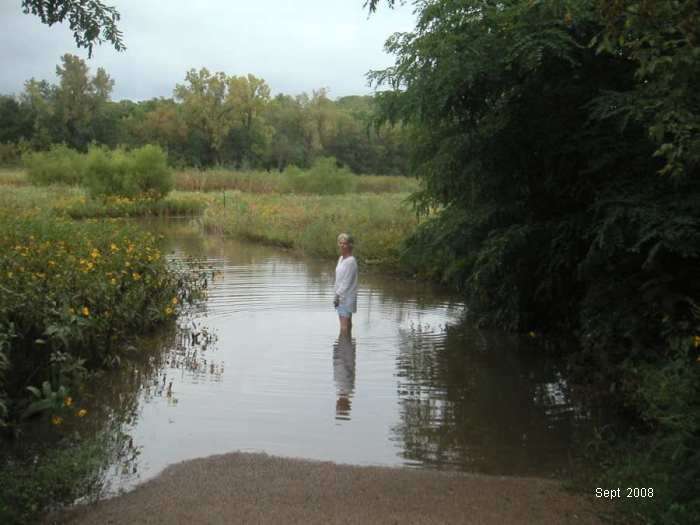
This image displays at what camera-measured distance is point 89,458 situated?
6.23 m

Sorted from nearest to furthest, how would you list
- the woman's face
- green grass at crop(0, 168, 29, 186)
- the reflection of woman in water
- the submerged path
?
the submerged path → the reflection of woman in water → the woman's face → green grass at crop(0, 168, 29, 186)

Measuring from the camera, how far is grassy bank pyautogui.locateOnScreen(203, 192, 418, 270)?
21.9m

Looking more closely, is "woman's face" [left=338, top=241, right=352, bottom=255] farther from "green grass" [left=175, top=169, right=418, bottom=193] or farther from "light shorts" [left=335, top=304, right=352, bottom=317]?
"green grass" [left=175, top=169, right=418, bottom=193]

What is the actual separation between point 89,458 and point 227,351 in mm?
5286

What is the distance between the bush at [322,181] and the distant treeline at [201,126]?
22.1 m

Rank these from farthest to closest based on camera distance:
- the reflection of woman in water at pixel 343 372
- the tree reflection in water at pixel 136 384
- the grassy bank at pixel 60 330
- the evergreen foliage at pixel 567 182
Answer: the reflection of woman in water at pixel 343 372
the evergreen foliage at pixel 567 182
the tree reflection in water at pixel 136 384
the grassy bank at pixel 60 330

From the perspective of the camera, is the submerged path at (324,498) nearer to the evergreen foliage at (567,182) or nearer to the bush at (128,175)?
the evergreen foliage at (567,182)

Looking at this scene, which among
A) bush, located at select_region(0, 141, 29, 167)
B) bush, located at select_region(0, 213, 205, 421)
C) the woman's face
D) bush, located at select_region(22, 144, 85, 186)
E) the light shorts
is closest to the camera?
bush, located at select_region(0, 213, 205, 421)

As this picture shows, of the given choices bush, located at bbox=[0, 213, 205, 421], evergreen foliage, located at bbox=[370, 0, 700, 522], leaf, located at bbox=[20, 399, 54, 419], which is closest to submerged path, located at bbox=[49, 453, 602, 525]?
evergreen foliage, located at bbox=[370, 0, 700, 522]

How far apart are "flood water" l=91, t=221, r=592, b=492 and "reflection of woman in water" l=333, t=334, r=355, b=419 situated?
23 mm

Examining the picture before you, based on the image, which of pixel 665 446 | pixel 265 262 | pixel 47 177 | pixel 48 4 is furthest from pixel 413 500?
pixel 47 177

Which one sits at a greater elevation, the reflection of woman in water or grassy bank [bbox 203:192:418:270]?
grassy bank [bbox 203:192:418:270]

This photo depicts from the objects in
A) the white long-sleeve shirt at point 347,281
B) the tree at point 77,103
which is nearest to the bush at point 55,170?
the tree at point 77,103

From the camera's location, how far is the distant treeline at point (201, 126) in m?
78.9
